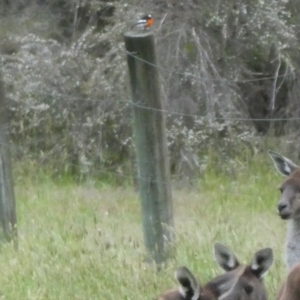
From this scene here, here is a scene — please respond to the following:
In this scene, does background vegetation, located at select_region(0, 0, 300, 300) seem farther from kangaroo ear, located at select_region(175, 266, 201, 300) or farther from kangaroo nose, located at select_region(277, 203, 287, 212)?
kangaroo ear, located at select_region(175, 266, 201, 300)

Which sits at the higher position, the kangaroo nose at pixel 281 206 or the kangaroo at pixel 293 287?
the kangaroo at pixel 293 287

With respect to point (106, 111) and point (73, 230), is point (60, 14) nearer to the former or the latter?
point (106, 111)

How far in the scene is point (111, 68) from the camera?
1232cm

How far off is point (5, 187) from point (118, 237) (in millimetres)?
1092

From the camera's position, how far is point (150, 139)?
22.8 ft

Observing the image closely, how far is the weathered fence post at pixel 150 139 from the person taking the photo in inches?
272

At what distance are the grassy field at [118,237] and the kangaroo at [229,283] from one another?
2.70 feet

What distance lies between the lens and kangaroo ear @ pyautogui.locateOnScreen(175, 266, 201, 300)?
4.75 metres

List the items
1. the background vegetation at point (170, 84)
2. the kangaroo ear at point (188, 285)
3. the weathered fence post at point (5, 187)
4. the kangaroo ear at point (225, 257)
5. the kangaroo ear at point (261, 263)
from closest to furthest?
the kangaroo ear at point (188, 285) → the kangaroo ear at point (261, 263) → the kangaroo ear at point (225, 257) → the weathered fence post at point (5, 187) → the background vegetation at point (170, 84)

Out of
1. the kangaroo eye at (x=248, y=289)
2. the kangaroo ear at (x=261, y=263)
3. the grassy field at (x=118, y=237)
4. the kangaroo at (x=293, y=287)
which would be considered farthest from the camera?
the grassy field at (x=118, y=237)

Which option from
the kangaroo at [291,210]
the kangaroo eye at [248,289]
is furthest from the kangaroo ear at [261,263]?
the kangaroo at [291,210]

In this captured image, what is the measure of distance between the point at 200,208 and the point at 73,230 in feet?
5.72

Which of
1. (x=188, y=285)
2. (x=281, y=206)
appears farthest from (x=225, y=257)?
(x=281, y=206)

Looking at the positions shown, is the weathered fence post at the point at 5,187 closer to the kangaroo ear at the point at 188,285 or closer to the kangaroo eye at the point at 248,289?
the kangaroo eye at the point at 248,289
